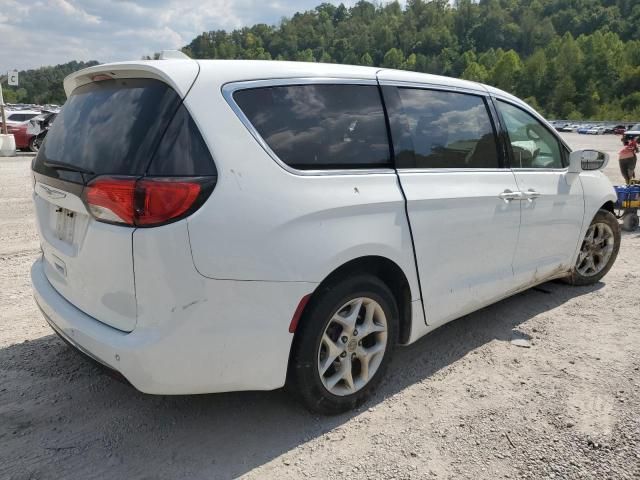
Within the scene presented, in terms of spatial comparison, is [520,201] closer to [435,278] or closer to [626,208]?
[435,278]

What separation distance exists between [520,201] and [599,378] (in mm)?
1292

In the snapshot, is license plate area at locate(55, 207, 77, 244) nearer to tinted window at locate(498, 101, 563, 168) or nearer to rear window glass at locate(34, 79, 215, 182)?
rear window glass at locate(34, 79, 215, 182)

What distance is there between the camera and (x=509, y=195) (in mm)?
3664

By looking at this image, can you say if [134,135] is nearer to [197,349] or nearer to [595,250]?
[197,349]

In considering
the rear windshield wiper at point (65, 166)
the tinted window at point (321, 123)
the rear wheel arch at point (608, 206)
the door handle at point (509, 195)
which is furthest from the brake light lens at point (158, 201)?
the rear wheel arch at point (608, 206)

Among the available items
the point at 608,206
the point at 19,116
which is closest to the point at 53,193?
the point at 608,206

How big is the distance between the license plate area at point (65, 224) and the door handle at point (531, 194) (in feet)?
9.87

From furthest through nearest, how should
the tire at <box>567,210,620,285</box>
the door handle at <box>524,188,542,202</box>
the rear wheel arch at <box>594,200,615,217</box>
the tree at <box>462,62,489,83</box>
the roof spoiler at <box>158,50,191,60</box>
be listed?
1. the tree at <box>462,62,489,83</box>
2. the rear wheel arch at <box>594,200,615,217</box>
3. the tire at <box>567,210,620,285</box>
4. the door handle at <box>524,188,542,202</box>
5. the roof spoiler at <box>158,50,191,60</box>

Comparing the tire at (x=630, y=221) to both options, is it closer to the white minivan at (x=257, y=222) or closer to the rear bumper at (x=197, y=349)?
the white minivan at (x=257, y=222)

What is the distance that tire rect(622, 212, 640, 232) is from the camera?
25.6ft

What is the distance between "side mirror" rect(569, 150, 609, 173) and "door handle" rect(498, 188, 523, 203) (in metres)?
1.01

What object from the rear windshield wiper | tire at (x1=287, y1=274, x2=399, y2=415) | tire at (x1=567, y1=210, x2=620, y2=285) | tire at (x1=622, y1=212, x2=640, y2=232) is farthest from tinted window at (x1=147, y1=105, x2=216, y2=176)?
tire at (x1=622, y1=212, x2=640, y2=232)

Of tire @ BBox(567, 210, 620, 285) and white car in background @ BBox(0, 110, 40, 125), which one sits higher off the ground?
white car in background @ BBox(0, 110, 40, 125)

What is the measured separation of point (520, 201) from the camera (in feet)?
12.4
